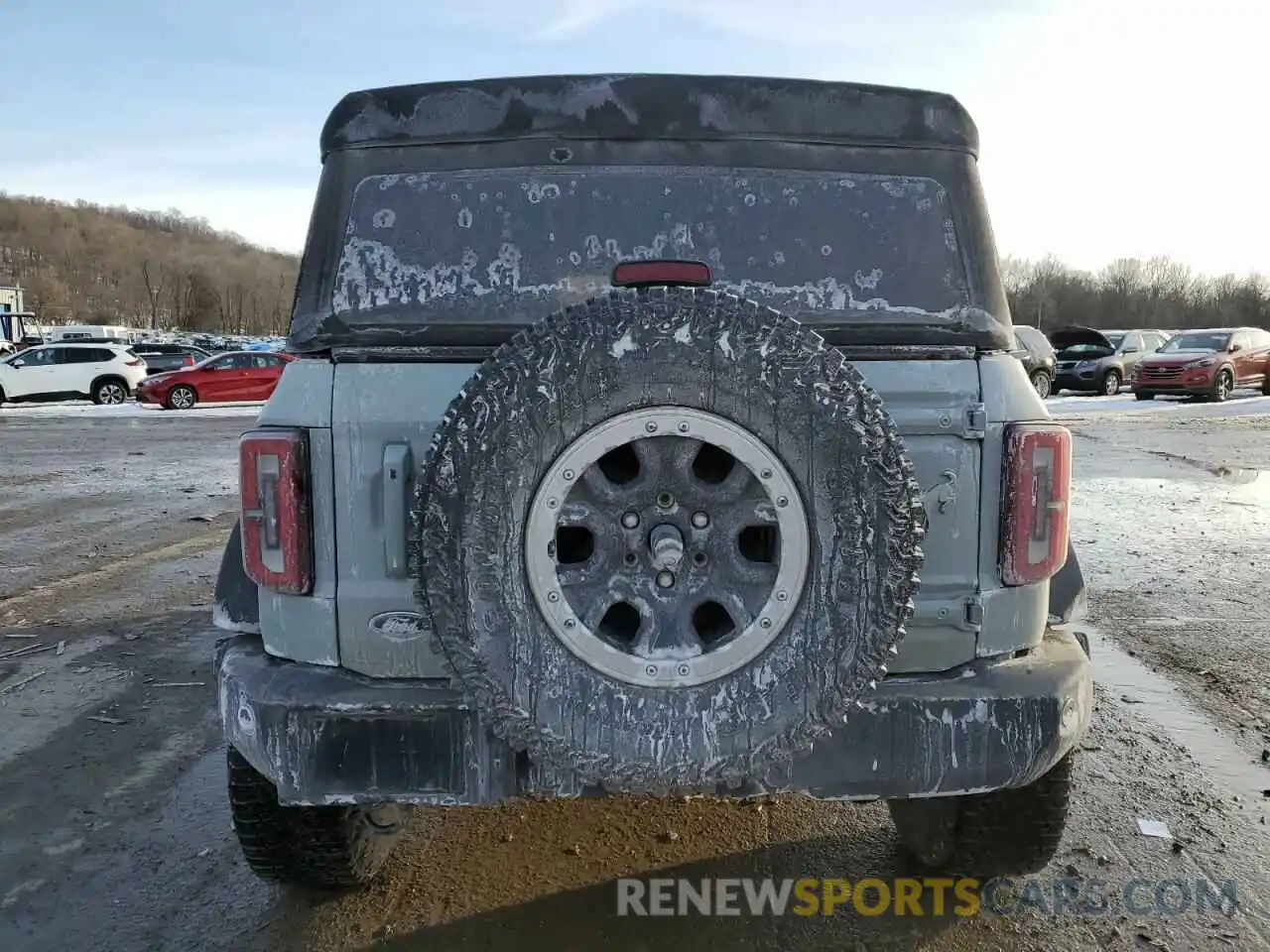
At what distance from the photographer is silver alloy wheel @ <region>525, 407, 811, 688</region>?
1.92 meters

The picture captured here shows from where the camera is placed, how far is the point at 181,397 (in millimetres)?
22547

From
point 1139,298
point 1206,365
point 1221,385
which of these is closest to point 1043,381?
point 1206,365

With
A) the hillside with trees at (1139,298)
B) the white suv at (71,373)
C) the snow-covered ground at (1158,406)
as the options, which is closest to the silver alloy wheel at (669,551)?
the snow-covered ground at (1158,406)

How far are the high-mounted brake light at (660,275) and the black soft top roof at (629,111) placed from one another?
0.35m

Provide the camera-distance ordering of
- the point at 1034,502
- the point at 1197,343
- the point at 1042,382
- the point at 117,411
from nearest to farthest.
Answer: the point at 1034,502 < the point at 117,411 < the point at 1042,382 < the point at 1197,343

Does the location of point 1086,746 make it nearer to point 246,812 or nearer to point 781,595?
point 781,595

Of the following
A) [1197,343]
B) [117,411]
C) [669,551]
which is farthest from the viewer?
[1197,343]

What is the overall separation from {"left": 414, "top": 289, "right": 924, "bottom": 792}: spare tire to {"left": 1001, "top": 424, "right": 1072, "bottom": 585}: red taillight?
0.41 metres

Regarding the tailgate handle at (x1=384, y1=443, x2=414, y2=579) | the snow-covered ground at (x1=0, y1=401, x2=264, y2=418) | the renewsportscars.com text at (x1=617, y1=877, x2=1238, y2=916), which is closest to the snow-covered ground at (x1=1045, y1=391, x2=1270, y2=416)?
the renewsportscars.com text at (x1=617, y1=877, x2=1238, y2=916)

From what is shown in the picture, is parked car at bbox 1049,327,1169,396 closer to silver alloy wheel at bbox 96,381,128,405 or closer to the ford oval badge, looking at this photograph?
silver alloy wheel at bbox 96,381,128,405

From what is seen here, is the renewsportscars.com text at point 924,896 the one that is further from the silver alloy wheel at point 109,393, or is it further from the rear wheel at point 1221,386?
the silver alloy wheel at point 109,393

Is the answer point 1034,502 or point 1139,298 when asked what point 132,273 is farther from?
point 1034,502

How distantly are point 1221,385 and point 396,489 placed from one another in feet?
80.4

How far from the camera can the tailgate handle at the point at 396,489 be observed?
2115 millimetres
